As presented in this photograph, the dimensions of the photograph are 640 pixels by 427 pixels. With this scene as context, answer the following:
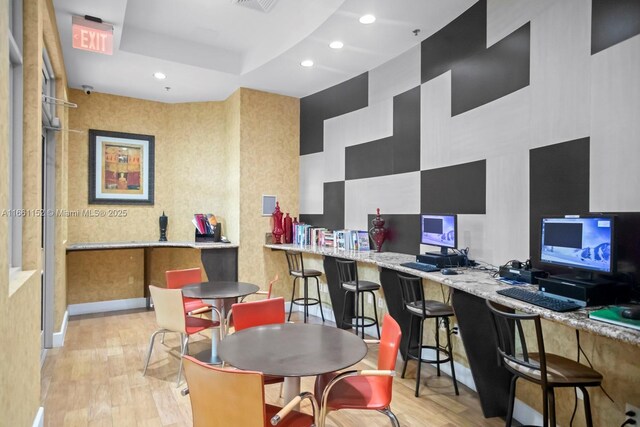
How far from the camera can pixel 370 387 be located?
2.18 m

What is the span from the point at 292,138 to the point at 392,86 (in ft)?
6.57

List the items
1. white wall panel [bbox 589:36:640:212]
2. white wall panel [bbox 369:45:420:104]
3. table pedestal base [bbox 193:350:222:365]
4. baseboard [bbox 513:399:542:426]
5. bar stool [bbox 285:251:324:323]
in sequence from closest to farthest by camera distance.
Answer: white wall panel [bbox 589:36:640:212]
baseboard [bbox 513:399:542:426]
table pedestal base [bbox 193:350:222:365]
white wall panel [bbox 369:45:420:104]
bar stool [bbox 285:251:324:323]

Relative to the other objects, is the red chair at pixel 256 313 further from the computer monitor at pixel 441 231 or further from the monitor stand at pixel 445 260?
the computer monitor at pixel 441 231

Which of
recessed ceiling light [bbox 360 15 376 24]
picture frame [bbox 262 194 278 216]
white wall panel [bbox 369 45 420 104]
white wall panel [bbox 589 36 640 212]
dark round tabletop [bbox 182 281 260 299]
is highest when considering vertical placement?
recessed ceiling light [bbox 360 15 376 24]

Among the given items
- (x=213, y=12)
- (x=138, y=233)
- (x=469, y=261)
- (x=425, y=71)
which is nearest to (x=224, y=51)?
(x=213, y=12)

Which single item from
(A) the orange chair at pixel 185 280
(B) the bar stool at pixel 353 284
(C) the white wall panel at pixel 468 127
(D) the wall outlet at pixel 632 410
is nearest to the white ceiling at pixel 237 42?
(C) the white wall panel at pixel 468 127

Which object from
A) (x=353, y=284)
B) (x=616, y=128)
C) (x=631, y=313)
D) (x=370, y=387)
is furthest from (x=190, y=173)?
(x=631, y=313)

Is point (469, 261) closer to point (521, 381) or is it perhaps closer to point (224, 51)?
point (521, 381)

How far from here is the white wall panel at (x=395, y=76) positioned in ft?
14.1

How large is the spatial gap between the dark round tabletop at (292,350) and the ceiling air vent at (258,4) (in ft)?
10.1

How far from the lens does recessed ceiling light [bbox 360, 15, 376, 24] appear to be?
362cm

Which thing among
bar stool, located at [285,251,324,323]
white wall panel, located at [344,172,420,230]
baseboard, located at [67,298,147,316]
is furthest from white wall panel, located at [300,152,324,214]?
baseboard, located at [67,298,147,316]

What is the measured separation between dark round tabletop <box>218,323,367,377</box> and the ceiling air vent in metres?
3.09

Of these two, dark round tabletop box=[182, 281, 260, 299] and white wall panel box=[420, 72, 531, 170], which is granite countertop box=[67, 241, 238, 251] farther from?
white wall panel box=[420, 72, 531, 170]
